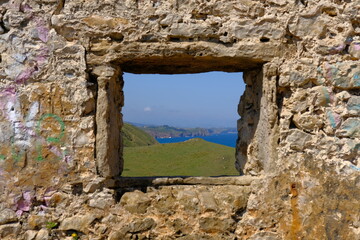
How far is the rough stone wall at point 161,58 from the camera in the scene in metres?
2.92

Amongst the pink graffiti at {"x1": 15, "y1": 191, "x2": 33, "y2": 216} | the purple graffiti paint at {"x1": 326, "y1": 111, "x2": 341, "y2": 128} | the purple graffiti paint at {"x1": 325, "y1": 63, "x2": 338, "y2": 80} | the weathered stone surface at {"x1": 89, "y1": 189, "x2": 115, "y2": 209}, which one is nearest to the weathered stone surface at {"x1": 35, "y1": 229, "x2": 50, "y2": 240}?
the pink graffiti at {"x1": 15, "y1": 191, "x2": 33, "y2": 216}

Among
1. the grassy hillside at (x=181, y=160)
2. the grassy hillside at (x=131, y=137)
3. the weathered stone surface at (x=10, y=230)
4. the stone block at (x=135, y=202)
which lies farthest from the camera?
the grassy hillside at (x=131, y=137)

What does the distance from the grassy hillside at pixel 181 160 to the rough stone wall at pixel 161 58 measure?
17.7ft

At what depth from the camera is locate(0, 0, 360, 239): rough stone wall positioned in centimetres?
292

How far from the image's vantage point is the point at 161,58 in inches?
119

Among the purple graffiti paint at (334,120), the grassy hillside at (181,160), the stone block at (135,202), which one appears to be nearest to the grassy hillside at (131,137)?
the grassy hillside at (181,160)

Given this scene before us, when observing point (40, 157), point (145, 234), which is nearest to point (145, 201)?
point (145, 234)

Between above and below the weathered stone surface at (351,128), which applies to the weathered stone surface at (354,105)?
above

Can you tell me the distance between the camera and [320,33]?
2.97m

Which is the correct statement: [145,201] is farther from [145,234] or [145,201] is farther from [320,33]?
[320,33]

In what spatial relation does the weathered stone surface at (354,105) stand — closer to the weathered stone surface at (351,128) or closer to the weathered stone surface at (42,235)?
the weathered stone surface at (351,128)

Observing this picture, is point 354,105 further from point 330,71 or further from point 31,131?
point 31,131

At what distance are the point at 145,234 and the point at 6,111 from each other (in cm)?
155

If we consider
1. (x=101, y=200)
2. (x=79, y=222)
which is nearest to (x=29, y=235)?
(x=79, y=222)
